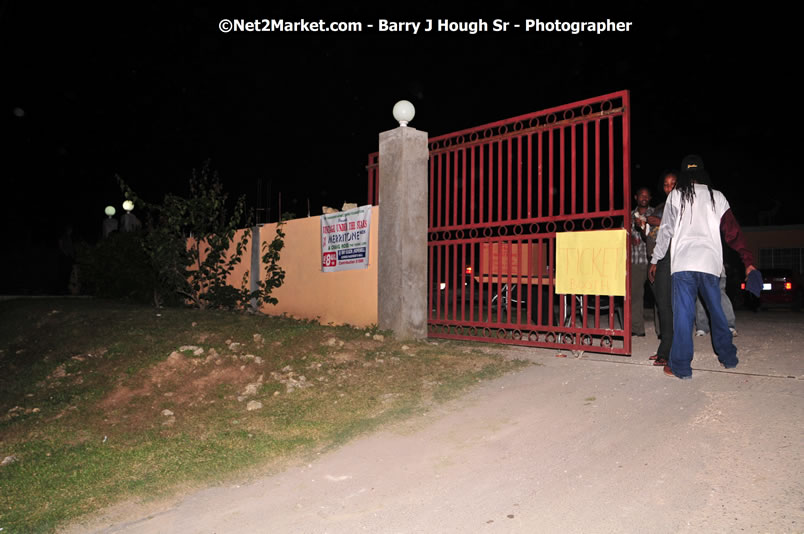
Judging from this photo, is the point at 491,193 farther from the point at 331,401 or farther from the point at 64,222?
the point at 64,222

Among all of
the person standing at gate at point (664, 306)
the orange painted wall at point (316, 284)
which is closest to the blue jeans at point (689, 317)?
the person standing at gate at point (664, 306)

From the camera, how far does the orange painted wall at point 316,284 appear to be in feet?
24.9

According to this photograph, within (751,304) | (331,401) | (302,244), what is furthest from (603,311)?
(751,304)

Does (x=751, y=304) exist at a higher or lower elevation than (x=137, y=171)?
lower

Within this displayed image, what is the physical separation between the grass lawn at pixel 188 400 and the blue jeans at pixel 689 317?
1461mm

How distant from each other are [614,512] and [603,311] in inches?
269

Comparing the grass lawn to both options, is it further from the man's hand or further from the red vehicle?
the red vehicle

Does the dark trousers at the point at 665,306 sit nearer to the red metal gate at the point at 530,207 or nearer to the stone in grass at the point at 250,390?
the red metal gate at the point at 530,207

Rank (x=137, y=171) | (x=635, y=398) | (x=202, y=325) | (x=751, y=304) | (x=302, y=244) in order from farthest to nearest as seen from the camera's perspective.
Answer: (x=137, y=171) → (x=751, y=304) → (x=302, y=244) → (x=202, y=325) → (x=635, y=398)

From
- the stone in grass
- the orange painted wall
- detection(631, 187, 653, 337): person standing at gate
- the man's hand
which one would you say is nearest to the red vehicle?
→ detection(631, 187, 653, 337): person standing at gate

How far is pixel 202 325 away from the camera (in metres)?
7.71

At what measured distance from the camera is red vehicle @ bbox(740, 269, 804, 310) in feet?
48.3

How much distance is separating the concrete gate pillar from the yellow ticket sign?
1.73 meters

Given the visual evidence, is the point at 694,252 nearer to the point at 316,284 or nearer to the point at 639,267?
the point at 639,267
